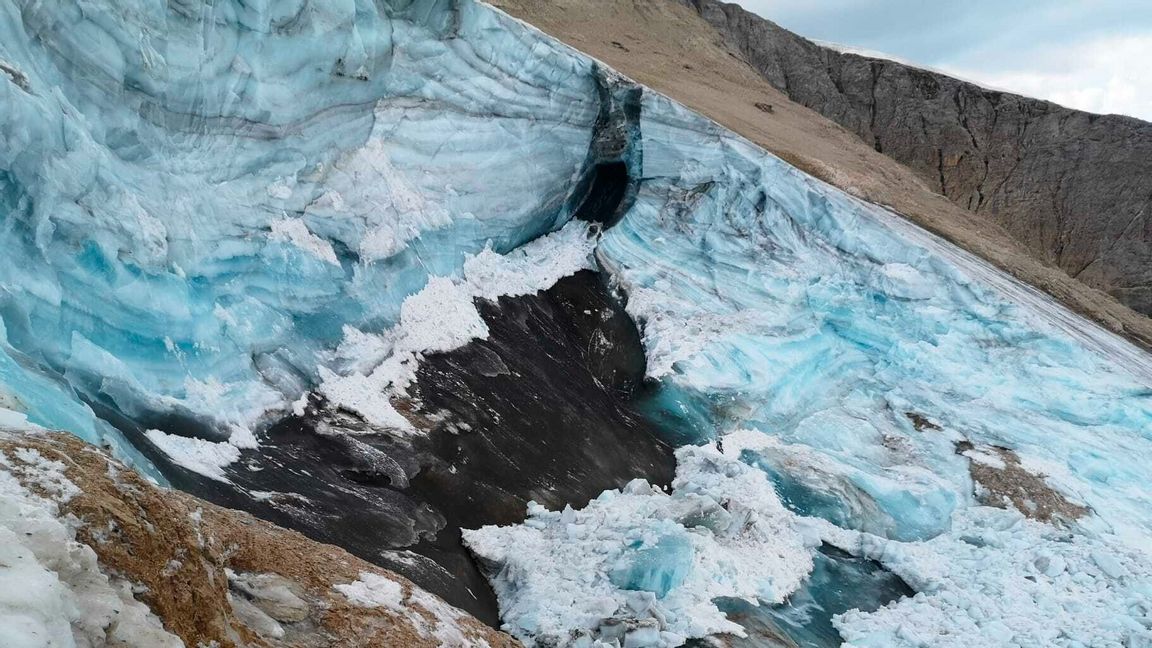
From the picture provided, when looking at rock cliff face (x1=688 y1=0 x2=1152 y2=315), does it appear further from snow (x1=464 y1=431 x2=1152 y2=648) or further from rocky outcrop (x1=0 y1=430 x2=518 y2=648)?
rocky outcrop (x1=0 y1=430 x2=518 y2=648)

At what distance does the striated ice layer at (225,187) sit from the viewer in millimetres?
7133

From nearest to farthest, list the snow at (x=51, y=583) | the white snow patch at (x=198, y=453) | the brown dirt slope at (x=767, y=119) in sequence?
1. the snow at (x=51, y=583)
2. the white snow patch at (x=198, y=453)
3. the brown dirt slope at (x=767, y=119)

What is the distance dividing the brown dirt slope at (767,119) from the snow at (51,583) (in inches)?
641

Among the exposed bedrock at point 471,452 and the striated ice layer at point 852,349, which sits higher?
the striated ice layer at point 852,349

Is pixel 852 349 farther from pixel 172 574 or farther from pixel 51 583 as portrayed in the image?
pixel 51 583

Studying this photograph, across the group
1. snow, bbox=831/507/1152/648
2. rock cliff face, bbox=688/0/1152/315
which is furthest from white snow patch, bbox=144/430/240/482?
rock cliff face, bbox=688/0/1152/315

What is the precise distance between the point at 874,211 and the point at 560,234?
256 inches

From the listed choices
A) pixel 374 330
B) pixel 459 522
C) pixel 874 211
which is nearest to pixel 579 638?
pixel 459 522

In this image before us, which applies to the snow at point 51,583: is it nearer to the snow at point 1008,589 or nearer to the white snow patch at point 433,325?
the white snow patch at point 433,325

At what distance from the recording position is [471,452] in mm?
9930

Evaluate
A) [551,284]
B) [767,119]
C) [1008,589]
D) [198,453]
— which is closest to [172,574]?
[198,453]

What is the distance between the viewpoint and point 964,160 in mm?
33188

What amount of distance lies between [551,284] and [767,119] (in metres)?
10.7

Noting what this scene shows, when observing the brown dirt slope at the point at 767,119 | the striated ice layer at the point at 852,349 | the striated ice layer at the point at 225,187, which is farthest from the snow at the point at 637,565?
the brown dirt slope at the point at 767,119
